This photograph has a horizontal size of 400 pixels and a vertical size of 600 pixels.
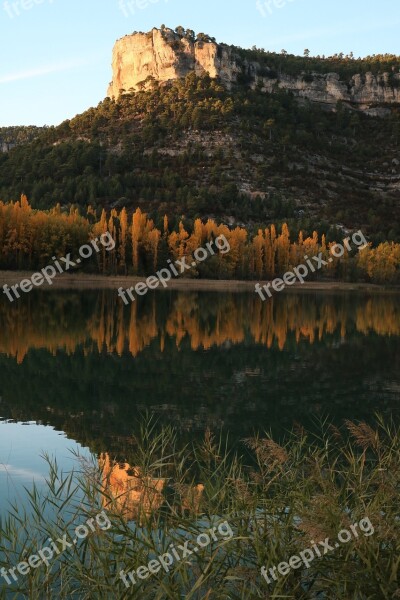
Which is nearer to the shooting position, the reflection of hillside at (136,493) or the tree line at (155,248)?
the reflection of hillside at (136,493)

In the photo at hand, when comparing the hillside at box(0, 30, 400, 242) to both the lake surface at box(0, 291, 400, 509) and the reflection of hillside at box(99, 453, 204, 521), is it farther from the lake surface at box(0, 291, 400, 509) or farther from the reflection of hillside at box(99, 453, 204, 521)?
the reflection of hillside at box(99, 453, 204, 521)

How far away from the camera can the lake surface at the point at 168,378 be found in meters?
13.0

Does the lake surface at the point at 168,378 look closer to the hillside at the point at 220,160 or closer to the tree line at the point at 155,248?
the tree line at the point at 155,248

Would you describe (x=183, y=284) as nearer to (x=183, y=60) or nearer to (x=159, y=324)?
(x=159, y=324)

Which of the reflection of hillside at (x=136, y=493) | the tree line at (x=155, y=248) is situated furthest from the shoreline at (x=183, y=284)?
the reflection of hillside at (x=136, y=493)

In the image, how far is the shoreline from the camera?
227ft

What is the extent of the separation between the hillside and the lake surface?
252 ft

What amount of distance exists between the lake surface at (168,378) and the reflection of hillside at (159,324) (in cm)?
10

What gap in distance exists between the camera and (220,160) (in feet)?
483

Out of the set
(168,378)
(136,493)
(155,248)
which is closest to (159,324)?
(168,378)

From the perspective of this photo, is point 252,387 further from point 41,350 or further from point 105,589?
point 105,589

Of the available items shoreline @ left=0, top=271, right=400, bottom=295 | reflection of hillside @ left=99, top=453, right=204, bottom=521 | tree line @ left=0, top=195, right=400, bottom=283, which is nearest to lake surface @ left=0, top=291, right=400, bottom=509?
reflection of hillside @ left=99, top=453, right=204, bottom=521

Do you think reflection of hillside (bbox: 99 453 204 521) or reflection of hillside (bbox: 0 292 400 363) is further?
reflection of hillside (bbox: 0 292 400 363)

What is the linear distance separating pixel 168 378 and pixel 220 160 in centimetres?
13231
